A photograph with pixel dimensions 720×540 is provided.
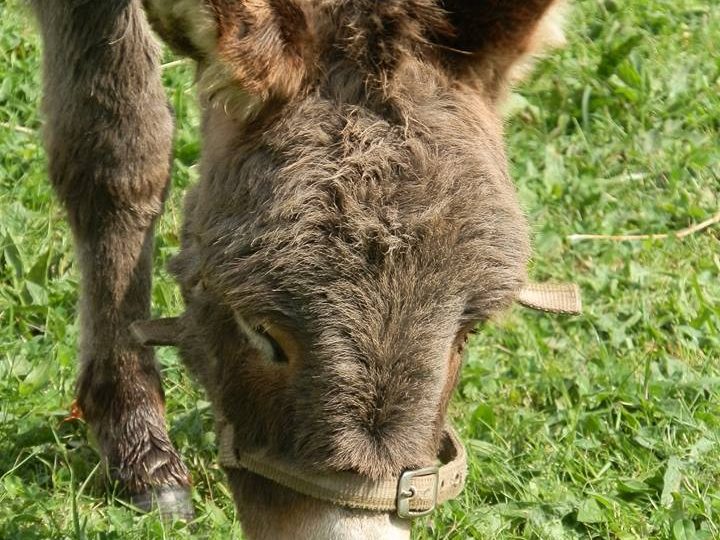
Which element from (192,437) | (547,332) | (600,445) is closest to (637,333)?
(547,332)

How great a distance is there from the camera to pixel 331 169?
137 inches

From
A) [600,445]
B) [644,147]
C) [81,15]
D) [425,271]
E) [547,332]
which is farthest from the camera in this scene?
[644,147]

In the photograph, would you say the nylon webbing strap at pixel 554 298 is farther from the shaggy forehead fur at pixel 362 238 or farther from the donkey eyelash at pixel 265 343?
the donkey eyelash at pixel 265 343

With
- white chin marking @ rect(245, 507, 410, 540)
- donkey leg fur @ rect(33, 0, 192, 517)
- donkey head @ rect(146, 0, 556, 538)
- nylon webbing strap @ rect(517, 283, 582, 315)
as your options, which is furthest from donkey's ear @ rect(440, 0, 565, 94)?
donkey leg fur @ rect(33, 0, 192, 517)

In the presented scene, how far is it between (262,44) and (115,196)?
71.5 inches

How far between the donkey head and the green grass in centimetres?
126

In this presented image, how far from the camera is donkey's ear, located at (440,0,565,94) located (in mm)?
3721

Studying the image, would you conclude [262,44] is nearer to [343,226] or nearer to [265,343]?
[343,226]

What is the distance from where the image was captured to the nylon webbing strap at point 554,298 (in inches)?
169

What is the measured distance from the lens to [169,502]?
16.3 feet

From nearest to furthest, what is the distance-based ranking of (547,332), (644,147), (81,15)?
(81,15)
(547,332)
(644,147)

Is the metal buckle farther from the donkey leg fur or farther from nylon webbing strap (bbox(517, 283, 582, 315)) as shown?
the donkey leg fur

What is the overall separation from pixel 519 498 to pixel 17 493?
199 cm

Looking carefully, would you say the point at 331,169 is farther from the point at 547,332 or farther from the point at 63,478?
the point at 547,332
